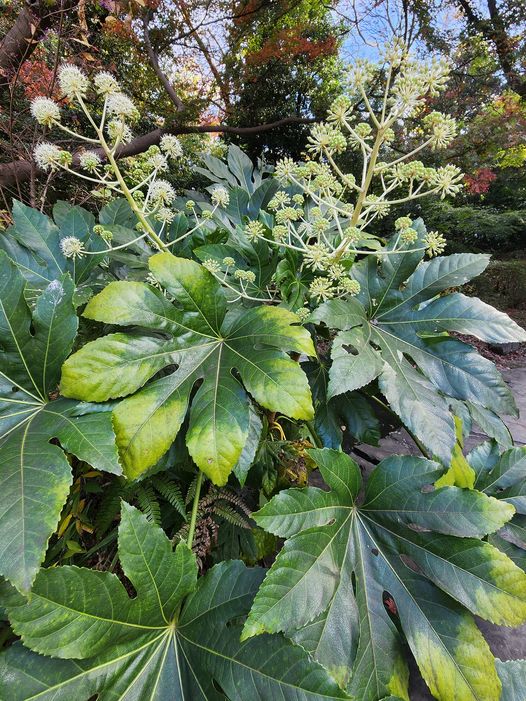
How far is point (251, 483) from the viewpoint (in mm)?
858

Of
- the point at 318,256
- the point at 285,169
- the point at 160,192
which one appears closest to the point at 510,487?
the point at 318,256

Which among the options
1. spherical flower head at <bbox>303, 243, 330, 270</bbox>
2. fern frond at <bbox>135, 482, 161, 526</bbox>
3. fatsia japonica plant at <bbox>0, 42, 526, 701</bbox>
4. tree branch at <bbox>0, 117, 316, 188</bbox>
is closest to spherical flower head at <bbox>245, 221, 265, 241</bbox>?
fatsia japonica plant at <bbox>0, 42, 526, 701</bbox>

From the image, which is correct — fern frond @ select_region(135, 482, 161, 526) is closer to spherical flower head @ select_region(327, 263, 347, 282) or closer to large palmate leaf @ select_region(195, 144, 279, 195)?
spherical flower head @ select_region(327, 263, 347, 282)

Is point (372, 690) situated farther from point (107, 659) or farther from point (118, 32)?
point (118, 32)

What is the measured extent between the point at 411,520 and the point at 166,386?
1.73ft

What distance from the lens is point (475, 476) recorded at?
83 centimetres

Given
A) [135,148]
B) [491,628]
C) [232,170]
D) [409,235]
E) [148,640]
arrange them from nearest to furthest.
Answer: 1. [148,640]
2. [409,235]
3. [491,628]
4. [232,170]
5. [135,148]

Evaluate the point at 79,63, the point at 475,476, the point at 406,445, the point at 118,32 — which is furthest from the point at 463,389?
the point at 118,32

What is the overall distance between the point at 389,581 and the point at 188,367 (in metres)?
0.56

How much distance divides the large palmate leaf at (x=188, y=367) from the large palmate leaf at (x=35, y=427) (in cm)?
5

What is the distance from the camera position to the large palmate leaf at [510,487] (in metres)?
0.78

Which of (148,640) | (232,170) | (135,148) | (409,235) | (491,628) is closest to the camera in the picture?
(148,640)

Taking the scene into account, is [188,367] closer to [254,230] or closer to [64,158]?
[254,230]

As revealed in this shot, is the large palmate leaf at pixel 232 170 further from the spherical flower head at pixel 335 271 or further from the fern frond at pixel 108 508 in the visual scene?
the fern frond at pixel 108 508
